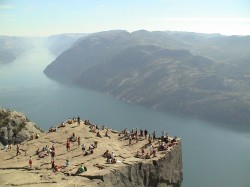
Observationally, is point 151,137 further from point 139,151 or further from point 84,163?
point 84,163

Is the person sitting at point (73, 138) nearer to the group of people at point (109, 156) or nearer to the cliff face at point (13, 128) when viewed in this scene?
the group of people at point (109, 156)

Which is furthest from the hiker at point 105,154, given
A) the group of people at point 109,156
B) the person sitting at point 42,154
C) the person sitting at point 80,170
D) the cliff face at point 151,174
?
the person sitting at point 42,154

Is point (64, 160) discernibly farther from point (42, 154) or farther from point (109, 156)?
point (109, 156)

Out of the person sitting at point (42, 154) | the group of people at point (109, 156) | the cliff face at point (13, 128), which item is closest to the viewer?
the group of people at point (109, 156)

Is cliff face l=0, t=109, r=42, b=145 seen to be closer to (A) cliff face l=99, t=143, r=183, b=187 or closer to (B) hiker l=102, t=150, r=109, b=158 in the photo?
(B) hiker l=102, t=150, r=109, b=158

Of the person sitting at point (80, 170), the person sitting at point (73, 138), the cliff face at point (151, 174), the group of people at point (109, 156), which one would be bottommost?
the cliff face at point (151, 174)

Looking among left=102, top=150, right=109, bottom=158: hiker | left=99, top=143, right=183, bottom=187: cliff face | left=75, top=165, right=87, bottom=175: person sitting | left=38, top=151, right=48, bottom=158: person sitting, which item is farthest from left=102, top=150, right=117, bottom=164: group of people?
left=38, top=151, right=48, bottom=158: person sitting

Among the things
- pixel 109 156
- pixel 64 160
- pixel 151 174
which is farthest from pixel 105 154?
pixel 151 174

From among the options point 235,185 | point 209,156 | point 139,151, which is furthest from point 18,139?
point 209,156
